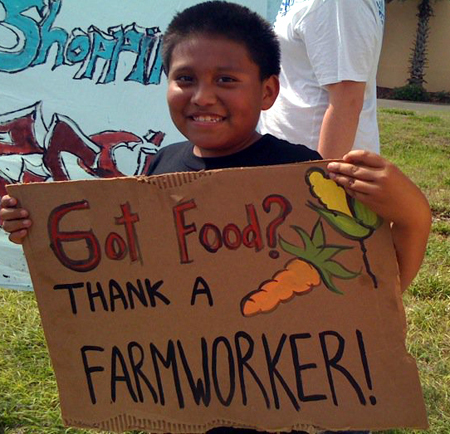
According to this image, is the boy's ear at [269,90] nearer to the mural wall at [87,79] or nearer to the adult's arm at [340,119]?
the adult's arm at [340,119]

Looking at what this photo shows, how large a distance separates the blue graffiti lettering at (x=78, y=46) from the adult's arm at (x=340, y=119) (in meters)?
1.01

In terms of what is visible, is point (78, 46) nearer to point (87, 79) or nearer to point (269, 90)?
point (87, 79)

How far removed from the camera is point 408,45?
18.3 meters

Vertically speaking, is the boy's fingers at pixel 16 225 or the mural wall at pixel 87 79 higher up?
the mural wall at pixel 87 79

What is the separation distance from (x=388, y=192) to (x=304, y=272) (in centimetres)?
24

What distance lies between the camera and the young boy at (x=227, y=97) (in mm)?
1283

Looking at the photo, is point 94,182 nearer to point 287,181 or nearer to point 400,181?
point 287,181

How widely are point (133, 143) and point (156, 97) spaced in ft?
0.66

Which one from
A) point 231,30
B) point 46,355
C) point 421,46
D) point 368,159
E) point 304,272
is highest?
point 231,30

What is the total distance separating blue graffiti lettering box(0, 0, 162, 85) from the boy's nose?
1122 mm

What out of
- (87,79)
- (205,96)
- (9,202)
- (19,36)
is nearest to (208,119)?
(205,96)

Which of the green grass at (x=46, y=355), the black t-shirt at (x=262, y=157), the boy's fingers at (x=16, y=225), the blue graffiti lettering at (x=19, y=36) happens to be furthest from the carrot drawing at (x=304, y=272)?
the blue graffiti lettering at (x=19, y=36)

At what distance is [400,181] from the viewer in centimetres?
113

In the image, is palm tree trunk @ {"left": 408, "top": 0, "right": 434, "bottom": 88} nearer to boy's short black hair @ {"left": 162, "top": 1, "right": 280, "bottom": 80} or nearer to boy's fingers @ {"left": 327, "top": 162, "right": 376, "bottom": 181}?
boy's short black hair @ {"left": 162, "top": 1, "right": 280, "bottom": 80}
